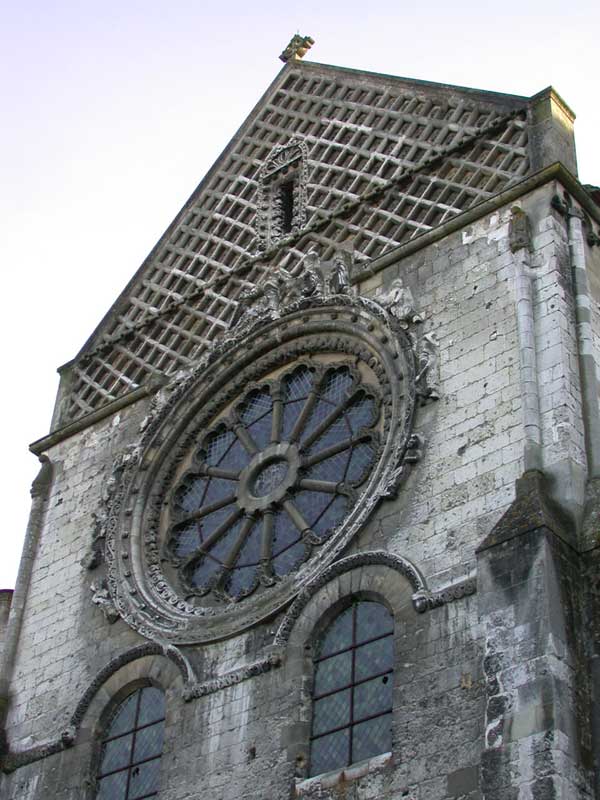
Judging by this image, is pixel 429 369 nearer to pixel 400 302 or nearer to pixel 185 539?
pixel 400 302

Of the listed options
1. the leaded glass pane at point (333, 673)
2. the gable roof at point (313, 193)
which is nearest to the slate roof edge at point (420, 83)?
the gable roof at point (313, 193)

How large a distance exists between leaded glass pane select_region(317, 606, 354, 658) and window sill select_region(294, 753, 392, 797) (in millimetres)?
1488

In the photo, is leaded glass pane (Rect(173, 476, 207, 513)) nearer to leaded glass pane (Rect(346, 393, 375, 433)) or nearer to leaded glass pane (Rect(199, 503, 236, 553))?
leaded glass pane (Rect(199, 503, 236, 553))

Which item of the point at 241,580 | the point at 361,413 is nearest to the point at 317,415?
the point at 361,413

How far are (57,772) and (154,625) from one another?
6.70 ft

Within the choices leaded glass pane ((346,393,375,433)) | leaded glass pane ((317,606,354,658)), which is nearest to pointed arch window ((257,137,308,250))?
leaded glass pane ((346,393,375,433))

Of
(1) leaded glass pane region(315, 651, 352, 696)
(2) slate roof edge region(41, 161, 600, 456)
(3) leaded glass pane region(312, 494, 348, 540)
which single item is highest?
(2) slate roof edge region(41, 161, 600, 456)

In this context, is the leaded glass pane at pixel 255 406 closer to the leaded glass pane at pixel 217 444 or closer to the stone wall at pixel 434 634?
the leaded glass pane at pixel 217 444

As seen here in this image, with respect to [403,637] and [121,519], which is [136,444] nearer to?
[121,519]

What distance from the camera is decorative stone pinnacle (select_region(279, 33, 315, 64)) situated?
81.7 ft

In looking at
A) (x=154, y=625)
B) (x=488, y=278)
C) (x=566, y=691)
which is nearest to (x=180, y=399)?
(x=154, y=625)

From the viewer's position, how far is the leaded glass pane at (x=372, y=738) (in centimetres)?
1603

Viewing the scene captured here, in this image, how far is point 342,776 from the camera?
52.3 ft

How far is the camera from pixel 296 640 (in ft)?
57.0
